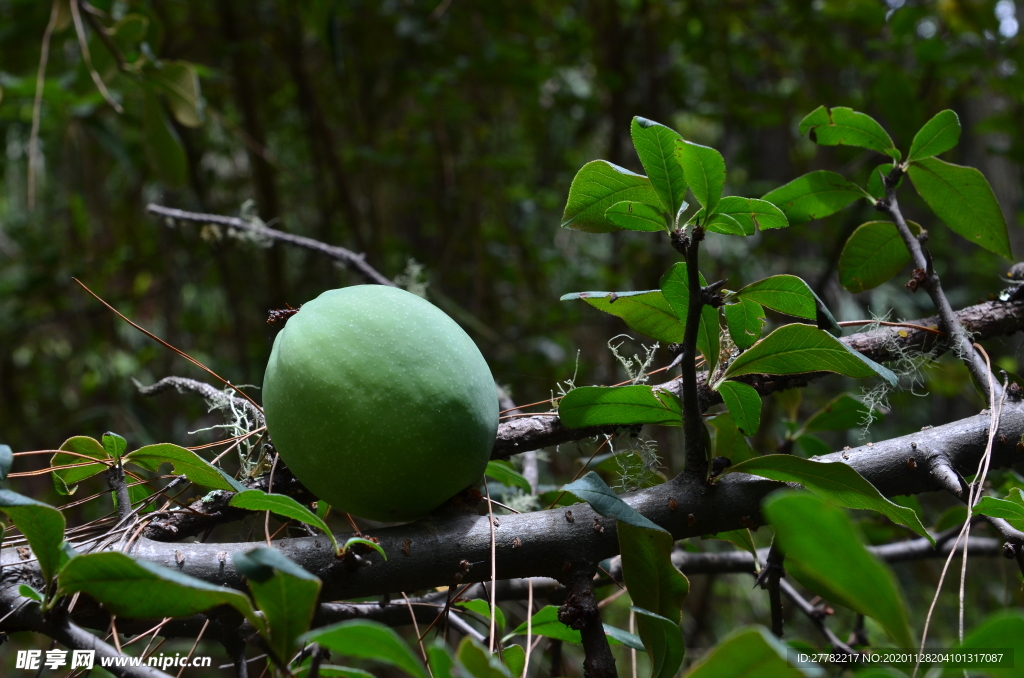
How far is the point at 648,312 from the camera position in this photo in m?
0.62

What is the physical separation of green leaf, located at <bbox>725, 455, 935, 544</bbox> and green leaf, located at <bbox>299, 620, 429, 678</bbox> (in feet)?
1.01

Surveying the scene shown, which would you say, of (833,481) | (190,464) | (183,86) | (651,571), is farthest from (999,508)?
(183,86)

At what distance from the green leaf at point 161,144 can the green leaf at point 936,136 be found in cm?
117

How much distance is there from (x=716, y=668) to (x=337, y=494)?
0.35 meters

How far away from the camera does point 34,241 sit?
7.52ft

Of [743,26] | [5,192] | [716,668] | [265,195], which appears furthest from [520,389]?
[5,192]

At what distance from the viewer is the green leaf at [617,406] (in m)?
0.59

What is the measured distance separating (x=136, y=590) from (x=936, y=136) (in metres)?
0.80

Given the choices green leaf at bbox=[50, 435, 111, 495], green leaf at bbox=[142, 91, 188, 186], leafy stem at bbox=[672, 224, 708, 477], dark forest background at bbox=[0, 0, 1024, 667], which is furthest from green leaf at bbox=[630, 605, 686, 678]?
dark forest background at bbox=[0, 0, 1024, 667]

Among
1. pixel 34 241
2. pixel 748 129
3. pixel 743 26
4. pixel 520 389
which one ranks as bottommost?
pixel 520 389

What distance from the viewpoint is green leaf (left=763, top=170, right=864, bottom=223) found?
758 mm


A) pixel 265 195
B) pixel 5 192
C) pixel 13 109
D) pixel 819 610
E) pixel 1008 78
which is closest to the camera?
pixel 819 610

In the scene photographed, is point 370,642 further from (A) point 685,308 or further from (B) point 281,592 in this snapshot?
(A) point 685,308

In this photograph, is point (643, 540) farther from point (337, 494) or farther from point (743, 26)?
point (743, 26)
